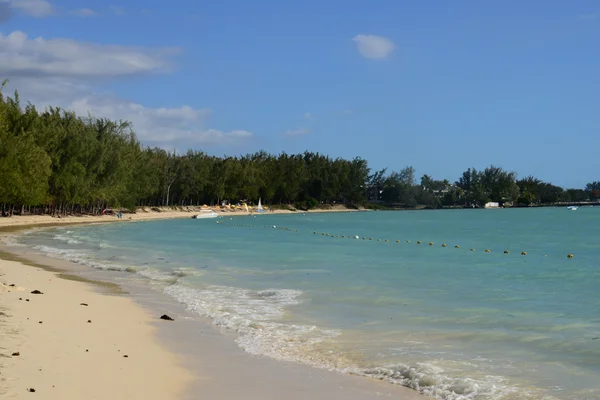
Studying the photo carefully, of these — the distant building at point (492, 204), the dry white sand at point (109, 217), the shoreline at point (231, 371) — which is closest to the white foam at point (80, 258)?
the shoreline at point (231, 371)

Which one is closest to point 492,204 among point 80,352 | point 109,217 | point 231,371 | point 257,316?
point 109,217

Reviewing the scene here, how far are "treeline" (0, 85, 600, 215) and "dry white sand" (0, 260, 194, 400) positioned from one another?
38.3 m

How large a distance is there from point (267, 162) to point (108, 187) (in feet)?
191

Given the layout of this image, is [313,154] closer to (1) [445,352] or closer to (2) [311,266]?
(2) [311,266]

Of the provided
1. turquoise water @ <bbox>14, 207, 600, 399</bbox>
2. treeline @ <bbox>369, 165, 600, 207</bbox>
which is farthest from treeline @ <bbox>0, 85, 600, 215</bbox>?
turquoise water @ <bbox>14, 207, 600, 399</bbox>

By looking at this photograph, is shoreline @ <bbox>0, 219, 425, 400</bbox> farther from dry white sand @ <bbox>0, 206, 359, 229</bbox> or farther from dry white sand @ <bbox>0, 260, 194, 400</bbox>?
dry white sand @ <bbox>0, 206, 359, 229</bbox>

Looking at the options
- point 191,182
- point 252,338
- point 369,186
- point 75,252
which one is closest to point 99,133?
point 191,182

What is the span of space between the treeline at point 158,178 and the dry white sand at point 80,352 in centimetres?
3834

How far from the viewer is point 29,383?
6.98m

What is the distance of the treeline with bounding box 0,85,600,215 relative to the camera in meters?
52.8

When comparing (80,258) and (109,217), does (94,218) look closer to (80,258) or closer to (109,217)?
(109,217)

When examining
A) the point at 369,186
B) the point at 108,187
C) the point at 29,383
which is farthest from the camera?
the point at 369,186

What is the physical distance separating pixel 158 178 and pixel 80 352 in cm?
8424

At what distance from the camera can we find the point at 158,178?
9106 centimetres
